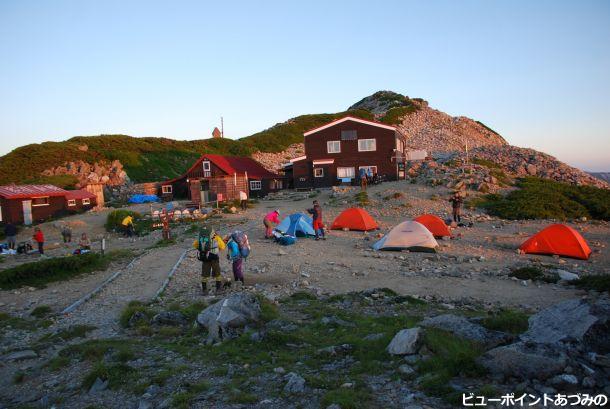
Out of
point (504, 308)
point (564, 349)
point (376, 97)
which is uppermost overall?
point (376, 97)

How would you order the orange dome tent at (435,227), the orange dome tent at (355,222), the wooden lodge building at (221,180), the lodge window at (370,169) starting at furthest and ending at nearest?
the lodge window at (370,169)
the wooden lodge building at (221,180)
the orange dome tent at (355,222)
the orange dome tent at (435,227)

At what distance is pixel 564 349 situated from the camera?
18.5 ft

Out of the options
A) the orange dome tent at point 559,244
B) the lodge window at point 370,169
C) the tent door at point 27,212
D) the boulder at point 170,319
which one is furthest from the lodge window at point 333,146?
the boulder at point 170,319

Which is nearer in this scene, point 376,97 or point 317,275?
point 317,275

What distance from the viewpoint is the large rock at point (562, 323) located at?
5941 mm

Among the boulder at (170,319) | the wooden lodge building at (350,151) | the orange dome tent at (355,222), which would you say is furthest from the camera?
the wooden lodge building at (350,151)

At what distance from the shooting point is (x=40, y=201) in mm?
39281

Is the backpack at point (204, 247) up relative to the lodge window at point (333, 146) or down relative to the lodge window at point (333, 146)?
down

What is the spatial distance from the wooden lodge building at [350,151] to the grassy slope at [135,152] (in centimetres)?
2701

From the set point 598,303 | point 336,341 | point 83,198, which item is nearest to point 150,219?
point 83,198

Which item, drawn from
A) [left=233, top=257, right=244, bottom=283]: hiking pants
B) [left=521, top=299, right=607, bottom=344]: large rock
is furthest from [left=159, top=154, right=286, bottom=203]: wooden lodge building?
[left=521, top=299, right=607, bottom=344]: large rock

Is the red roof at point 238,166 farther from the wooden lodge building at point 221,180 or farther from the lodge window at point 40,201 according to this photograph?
the lodge window at point 40,201

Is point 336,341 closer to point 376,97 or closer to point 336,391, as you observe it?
point 336,391

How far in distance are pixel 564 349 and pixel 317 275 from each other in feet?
31.3
